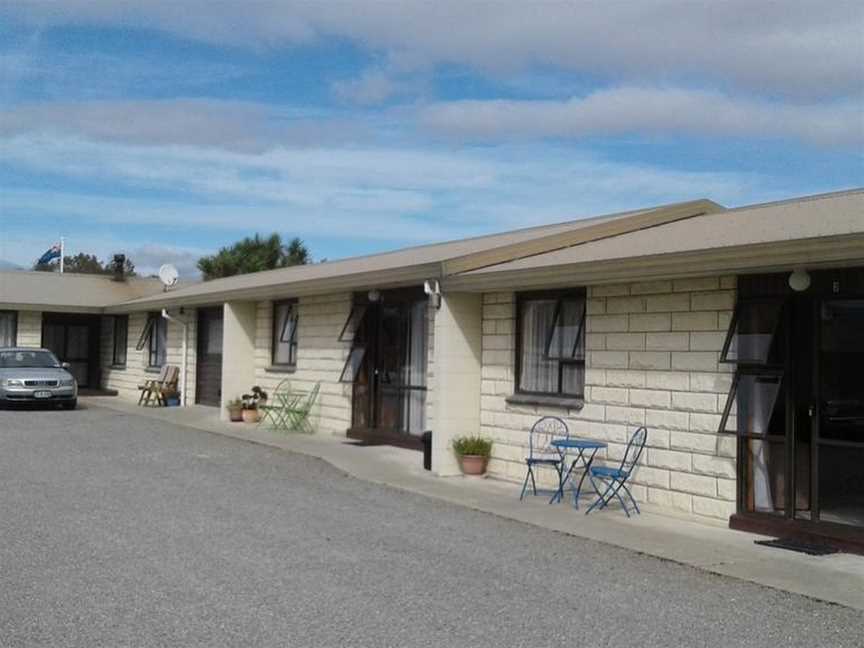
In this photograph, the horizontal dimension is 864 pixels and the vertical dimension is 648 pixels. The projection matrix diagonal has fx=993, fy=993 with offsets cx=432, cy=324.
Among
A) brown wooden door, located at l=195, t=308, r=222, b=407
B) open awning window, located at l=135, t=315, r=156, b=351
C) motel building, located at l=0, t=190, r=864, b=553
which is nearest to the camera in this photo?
motel building, located at l=0, t=190, r=864, b=553

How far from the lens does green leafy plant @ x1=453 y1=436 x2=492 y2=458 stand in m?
11.9

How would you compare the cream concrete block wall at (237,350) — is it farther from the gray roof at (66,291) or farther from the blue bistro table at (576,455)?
the blue bistro table at (576,455)

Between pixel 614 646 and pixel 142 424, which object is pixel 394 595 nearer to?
pixel 614 646

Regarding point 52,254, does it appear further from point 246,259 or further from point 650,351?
point 650,351

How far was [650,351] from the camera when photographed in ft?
32.6

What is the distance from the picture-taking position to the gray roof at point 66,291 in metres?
26.2

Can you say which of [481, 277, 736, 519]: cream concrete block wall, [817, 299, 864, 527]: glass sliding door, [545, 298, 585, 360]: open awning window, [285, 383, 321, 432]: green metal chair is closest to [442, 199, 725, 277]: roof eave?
[545, 298, 585, 360]: open awning window

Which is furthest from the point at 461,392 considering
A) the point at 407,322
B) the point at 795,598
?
the point at 795,598

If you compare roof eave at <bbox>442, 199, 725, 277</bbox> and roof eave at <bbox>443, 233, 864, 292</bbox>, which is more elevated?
roof eave at <bbox>442, 199, 725, 277</bbox>

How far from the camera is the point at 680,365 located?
9.59m

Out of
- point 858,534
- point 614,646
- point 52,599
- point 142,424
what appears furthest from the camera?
point 142,424

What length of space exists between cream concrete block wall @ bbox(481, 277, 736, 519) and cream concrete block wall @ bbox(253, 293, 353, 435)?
17.9 ft

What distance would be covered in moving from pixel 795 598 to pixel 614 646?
1.83 metres

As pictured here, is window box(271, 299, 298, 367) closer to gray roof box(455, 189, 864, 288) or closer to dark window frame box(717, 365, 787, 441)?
gray roof box(455, 189, 864, 288)
